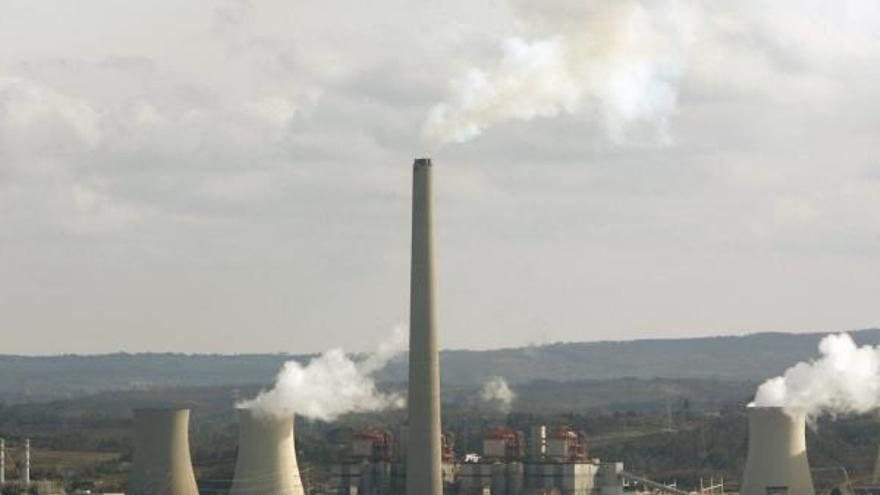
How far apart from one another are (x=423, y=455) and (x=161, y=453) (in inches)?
446

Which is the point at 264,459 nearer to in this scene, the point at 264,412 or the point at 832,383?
the point at 264,412

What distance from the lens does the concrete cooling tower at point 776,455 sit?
83.4 metres

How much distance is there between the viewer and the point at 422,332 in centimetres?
8231

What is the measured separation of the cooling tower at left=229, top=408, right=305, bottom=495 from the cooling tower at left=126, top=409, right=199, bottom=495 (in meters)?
2.53

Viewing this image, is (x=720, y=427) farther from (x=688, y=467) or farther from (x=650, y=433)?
(x=688, y=467)

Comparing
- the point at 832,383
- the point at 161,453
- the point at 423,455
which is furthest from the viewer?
the point at 832,383

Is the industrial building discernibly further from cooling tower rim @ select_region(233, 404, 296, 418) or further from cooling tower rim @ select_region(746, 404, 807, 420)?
cooling tower rim @ select_region(746, 404, 807, 420)

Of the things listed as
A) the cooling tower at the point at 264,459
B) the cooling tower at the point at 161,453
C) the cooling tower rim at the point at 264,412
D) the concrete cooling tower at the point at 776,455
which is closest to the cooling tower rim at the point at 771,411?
the concrete cooling tower at the point at 776,455

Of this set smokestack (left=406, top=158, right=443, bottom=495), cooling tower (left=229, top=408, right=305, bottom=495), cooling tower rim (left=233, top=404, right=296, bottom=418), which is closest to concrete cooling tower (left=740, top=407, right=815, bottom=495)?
smokestack (left=406, top=158, right=443, bottom=495)

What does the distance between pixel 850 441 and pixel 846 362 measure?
1772 inches

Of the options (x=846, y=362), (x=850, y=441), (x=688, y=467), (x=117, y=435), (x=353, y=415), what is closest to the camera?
(x=846, y=362)

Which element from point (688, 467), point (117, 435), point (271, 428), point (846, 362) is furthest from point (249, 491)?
point (117, 435)

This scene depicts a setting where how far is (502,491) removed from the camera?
3521 inches

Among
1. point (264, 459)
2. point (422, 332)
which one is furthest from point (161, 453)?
point (422, 332)
